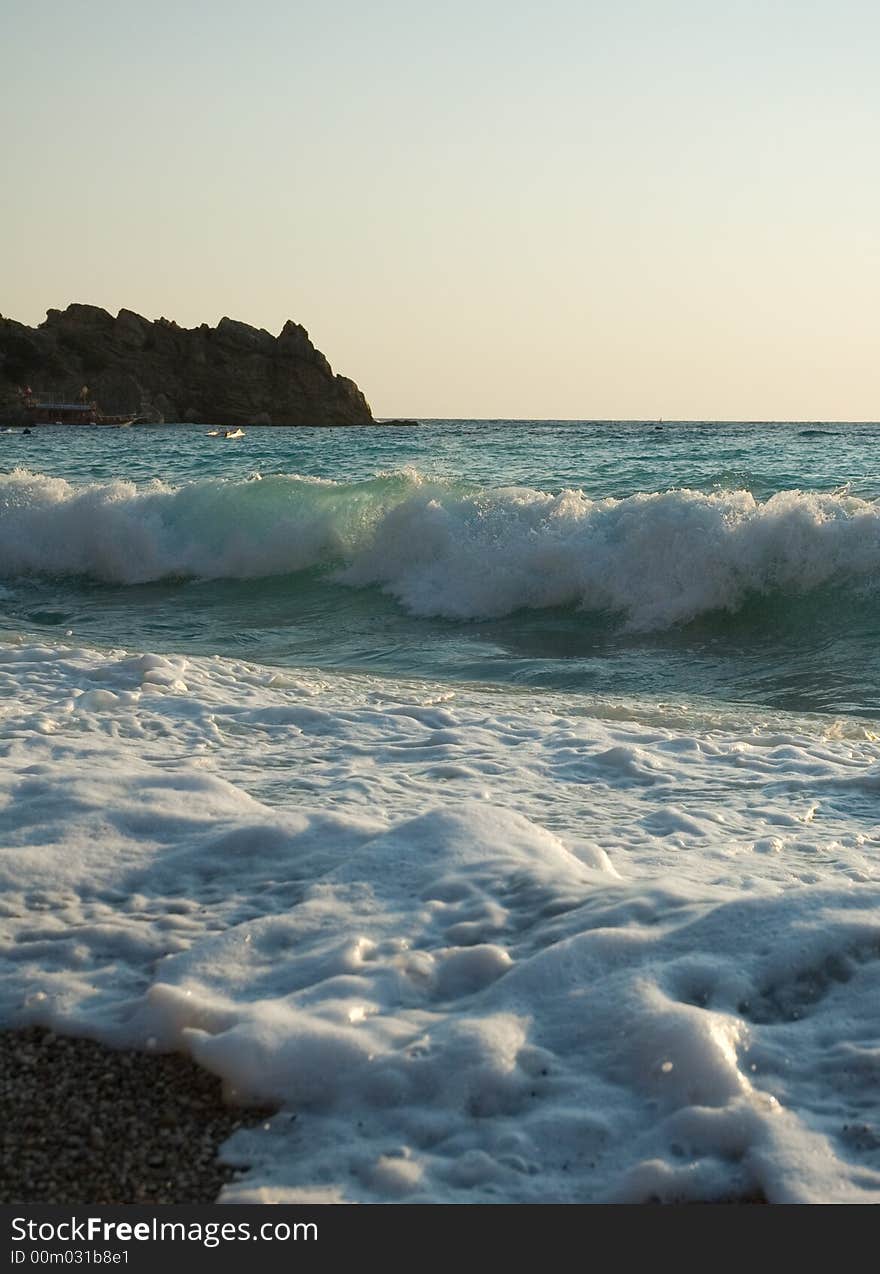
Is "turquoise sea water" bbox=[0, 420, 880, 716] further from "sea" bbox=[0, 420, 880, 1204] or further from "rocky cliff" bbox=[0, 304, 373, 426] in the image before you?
"rocky cliff" bbox=[0, 304, 373, 426]

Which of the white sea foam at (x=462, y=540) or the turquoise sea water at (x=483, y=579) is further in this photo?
the white sea foam at (x=462, y=540)

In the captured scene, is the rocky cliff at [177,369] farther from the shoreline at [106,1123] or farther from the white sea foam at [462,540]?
the shoreline at [106,1123]

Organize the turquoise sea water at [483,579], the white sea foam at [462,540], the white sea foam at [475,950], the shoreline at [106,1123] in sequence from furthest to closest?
the white sea foam at [462,540]
the turquoise sea water at [483,579]
the white sea foam at [475,950]
the shoreline at [106,1123]

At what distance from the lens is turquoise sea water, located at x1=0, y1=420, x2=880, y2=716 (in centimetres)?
850

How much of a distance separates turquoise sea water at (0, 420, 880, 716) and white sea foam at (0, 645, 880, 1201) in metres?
2.91

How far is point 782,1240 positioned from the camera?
2115 millimetres

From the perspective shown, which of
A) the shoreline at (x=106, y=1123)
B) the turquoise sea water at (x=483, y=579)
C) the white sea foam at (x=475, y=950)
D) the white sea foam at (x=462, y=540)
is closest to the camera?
the shoreline at (x=106, y=1123)

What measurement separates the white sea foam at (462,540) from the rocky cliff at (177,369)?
7515 cm

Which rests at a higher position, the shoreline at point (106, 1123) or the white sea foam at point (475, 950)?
the white sea foam at point (475, 950)

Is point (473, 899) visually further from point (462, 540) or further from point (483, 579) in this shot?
point (462, 540)

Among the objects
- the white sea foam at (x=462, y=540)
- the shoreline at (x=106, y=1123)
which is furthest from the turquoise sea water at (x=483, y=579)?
the shoreline at (x=106, y=1123)

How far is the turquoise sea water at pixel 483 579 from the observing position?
27.9ft

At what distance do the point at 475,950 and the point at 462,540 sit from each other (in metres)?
9.55

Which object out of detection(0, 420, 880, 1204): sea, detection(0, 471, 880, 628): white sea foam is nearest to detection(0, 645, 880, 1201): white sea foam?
detection(0, 420, 880, 1204): sea
